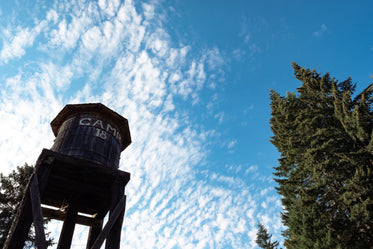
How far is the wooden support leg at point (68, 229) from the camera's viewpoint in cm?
910

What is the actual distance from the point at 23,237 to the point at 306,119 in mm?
13673

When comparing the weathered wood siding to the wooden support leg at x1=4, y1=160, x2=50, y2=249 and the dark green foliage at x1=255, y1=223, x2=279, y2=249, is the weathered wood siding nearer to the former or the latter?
the wooden support leg at x1=4, y1=160, x2=50, y2=249

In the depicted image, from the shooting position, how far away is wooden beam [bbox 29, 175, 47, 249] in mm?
6148

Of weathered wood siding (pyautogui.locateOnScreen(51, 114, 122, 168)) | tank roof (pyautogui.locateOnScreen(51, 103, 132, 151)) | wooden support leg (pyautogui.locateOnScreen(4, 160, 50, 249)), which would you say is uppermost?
tank roof (pyautogui.locateOnScreen(51, 103, 132, 151))

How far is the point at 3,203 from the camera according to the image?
53.1 ft

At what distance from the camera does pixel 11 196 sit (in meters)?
16.5

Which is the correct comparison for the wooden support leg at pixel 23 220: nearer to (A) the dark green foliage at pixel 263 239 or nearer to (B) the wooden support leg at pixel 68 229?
(B) the wooden support leg at pixel 68 229

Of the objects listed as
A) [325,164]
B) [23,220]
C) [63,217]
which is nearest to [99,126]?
[63,217]

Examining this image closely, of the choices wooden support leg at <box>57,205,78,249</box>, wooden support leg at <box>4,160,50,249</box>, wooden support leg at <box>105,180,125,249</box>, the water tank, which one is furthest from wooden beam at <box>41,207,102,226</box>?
wooden support leg at <box>4,160,50,249</box>

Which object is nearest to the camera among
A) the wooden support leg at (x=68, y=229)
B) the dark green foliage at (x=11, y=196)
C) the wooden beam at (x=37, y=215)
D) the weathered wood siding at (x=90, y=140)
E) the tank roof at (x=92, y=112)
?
the wooden beam at (x=37, y=215)

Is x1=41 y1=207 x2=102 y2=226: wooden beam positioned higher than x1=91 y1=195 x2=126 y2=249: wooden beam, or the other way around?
x1=41 y1=207 x2=102 y2=226: wooden beam

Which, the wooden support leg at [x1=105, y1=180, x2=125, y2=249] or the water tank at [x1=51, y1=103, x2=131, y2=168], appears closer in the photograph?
the wooden support leg at [x1=105, y1=180, x2=125, y2=249]

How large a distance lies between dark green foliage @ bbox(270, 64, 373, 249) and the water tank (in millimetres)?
8519

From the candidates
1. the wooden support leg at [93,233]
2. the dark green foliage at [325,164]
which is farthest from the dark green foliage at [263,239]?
the wooden support leg at [93,233]
